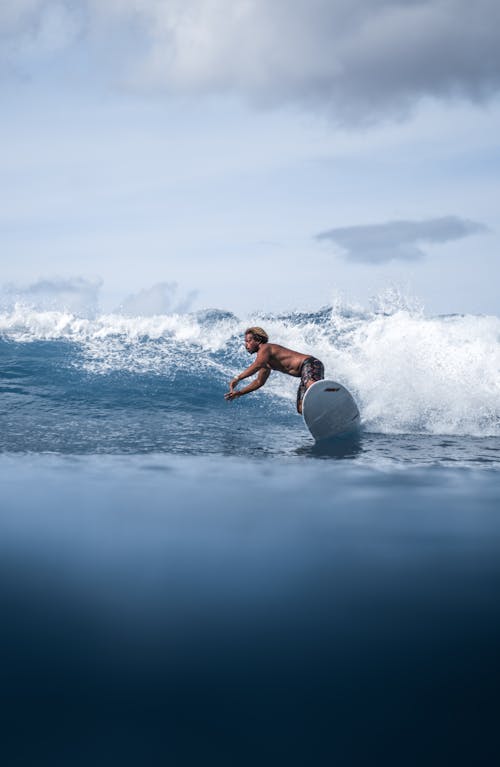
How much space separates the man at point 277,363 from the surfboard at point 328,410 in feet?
1.32

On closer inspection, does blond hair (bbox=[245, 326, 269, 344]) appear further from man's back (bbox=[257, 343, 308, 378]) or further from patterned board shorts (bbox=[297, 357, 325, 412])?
patterned board shorts (bbox=[297, 357, 325, 412])

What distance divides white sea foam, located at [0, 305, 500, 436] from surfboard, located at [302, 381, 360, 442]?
2.80 ft

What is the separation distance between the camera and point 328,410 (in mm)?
8195

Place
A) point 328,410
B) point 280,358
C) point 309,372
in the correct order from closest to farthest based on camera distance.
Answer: point 328,410
point 309,372
point 280,358

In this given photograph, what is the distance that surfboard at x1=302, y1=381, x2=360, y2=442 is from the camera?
8.08 metres

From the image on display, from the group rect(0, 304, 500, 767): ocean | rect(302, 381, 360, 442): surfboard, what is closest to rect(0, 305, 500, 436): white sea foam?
rect(302, 381, 360, 442): surfboard

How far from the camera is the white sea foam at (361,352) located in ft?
33.3

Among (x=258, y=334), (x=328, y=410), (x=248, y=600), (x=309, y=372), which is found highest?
(x=258, y=334)

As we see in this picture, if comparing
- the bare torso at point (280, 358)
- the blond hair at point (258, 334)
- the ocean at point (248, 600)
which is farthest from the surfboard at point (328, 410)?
the blond hair at point (258, 334)

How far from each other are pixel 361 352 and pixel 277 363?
16.5 feet

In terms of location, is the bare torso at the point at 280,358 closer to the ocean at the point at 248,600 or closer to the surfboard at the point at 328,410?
the surfboard at the point at 328,410

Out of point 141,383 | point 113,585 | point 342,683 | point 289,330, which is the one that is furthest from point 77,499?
point 289,330

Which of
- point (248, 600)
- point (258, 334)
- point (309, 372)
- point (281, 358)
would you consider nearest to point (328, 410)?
point (309, 372)

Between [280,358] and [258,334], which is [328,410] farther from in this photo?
[258,334]
